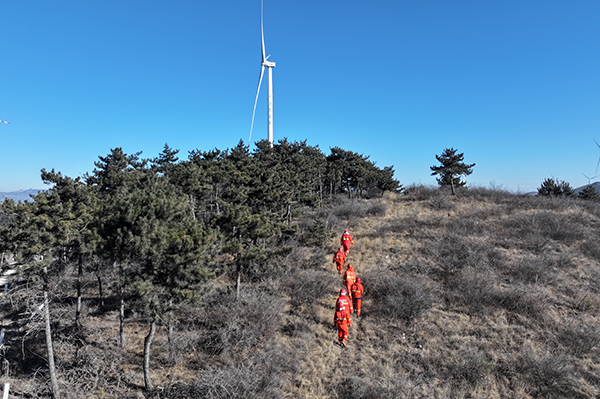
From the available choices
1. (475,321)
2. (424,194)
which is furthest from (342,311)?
(424,194)

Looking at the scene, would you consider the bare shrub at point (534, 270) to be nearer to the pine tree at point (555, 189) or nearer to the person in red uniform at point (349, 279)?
the person in red uniform at point (349, 279)

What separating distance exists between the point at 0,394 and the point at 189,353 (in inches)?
271

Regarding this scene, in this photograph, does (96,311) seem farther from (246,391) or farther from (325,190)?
(325,190)

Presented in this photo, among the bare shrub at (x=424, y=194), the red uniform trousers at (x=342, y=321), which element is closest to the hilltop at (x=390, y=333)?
the red uniform trousers at (x=342, y=321)

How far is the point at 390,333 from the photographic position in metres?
11.9

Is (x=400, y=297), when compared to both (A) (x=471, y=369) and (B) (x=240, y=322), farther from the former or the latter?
(B) (x=240, y=322)

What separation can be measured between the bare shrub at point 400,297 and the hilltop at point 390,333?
6 centimetres

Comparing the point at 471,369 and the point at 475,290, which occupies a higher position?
the point at 475,290

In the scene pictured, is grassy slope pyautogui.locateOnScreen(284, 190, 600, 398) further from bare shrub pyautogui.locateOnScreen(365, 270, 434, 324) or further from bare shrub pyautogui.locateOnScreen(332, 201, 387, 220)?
bare shrub pyautogui.locateOnScreen(332, 201, 387, 220)

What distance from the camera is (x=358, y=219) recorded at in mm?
26422

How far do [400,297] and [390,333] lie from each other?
5.92ft

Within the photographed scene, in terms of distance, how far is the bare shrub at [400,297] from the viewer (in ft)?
41.5

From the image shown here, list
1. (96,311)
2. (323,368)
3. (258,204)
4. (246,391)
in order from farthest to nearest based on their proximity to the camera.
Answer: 1. (258,204)
2. (96,311)
3. (323,368)
4. (246,391)

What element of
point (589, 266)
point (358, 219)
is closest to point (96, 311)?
point (358, 219)
